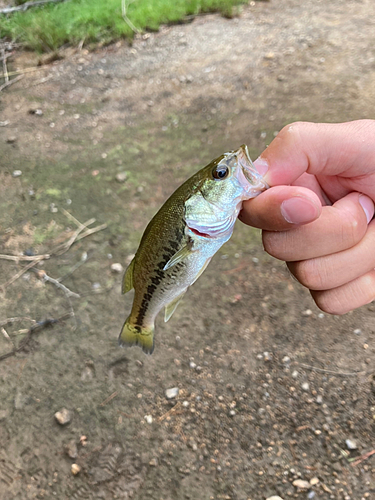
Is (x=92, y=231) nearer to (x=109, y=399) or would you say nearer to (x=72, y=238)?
(x=72, y=238)

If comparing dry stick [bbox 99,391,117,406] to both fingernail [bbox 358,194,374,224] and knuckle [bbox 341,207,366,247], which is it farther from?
fingernail [bbox 358,194,374,224]

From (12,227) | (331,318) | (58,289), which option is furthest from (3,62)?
(331,318)

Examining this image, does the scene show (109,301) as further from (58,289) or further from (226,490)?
(226,490)

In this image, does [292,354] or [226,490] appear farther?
[292,354]

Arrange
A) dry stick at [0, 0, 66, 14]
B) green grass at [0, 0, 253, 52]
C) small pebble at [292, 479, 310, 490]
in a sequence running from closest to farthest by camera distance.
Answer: small pebble at [292, 479, 310, 490]
green grass at [0, 0, 253, 52]
dry stick at [0, 0, 66, 14]

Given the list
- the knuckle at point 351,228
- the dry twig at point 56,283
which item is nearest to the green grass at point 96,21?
the dry twig at point 56,283

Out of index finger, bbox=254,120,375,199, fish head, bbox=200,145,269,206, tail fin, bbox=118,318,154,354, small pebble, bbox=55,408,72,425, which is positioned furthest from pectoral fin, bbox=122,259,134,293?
small pebble, bbox=55,408,72,425

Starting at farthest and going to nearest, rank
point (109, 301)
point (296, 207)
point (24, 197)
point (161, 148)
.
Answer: point (161, 148) < point (24, 197) < point (109, 301) < point (296, 207)

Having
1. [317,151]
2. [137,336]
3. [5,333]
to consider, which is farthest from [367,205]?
[5,333]
